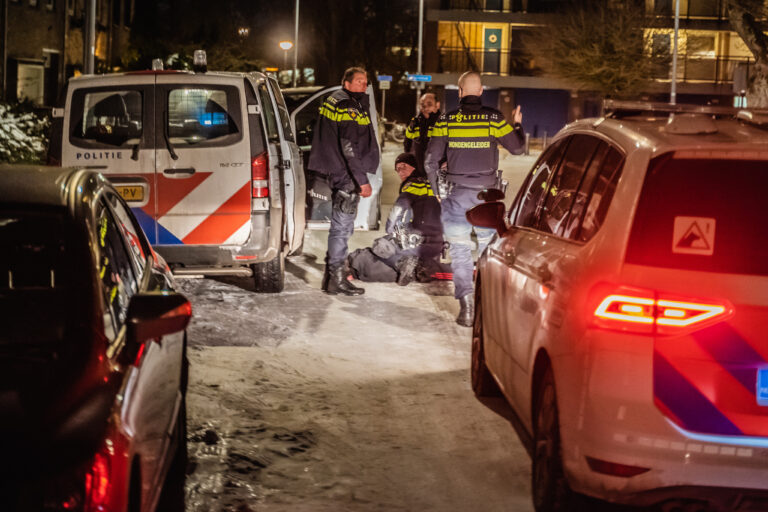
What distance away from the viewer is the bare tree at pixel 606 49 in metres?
52.9

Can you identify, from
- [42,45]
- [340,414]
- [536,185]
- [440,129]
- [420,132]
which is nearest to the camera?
[536,185]

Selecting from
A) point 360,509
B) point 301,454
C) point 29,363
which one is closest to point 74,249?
point 29,363

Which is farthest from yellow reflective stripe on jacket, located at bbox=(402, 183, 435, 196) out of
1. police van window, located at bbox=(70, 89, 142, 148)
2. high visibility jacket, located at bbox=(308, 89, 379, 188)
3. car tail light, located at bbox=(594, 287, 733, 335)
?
car tail light, located at bbox=(594, 287, 733, 335)

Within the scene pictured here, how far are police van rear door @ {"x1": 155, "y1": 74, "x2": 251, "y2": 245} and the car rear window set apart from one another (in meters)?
5.77

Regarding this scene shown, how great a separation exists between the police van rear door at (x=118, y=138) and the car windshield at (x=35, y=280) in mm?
5361

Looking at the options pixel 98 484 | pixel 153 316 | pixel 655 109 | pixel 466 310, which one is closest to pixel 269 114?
pixel 466 310

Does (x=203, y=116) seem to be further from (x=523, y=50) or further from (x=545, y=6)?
(x=545, y=6)

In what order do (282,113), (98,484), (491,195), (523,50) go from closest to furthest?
(98,484)
(491,195)
(282,113)
(523,50)

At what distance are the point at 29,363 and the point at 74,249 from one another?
536 mm

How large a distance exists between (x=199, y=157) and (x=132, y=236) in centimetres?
456

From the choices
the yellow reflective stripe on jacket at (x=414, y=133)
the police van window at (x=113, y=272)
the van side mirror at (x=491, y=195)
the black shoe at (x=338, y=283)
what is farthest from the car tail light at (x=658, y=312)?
the yellow reflective stripe on jacket at (x=414, y=133)

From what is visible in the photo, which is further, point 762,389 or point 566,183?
point 566,183

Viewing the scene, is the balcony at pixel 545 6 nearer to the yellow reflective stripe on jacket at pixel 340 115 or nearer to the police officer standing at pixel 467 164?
the yellow reflective stripe on jacket at pixel 340 115

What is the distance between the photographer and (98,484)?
3012mm
